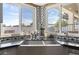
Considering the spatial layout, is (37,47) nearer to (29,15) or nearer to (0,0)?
(29,15)

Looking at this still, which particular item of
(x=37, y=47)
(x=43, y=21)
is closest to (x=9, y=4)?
(x=43, y=21)

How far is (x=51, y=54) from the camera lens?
136 inches

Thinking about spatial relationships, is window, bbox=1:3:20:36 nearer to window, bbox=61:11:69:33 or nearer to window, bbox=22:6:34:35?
window, bbox=22:6:34:35

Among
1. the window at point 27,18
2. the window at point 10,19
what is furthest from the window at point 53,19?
the window at point 10,19

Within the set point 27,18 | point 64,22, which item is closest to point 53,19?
point 64,22

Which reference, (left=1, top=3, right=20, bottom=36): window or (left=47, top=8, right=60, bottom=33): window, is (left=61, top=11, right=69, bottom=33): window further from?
(left=1, top=3, right=20, bottom=36): window

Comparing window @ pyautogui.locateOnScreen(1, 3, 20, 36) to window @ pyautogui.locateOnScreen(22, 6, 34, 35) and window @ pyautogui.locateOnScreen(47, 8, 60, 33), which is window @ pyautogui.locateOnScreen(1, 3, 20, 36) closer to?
window @ pyautogui.locateOnScreen(22, 6, 34, 35)

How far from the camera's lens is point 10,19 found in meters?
3.48

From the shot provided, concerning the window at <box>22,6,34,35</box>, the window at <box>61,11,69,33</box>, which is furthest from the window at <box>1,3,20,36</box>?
the window at <box>61,11,69,33</box>

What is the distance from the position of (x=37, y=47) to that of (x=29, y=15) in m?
0.62

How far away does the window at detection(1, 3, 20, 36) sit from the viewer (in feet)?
11.5

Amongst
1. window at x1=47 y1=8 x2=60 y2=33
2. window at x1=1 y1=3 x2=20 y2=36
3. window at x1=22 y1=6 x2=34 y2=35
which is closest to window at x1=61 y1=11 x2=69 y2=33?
window at x1=47 y1=8 x2=60 y2=33

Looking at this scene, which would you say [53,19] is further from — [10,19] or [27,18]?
[10,19]

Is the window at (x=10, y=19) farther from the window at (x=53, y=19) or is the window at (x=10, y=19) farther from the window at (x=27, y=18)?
the window at (x=53, y=19)
